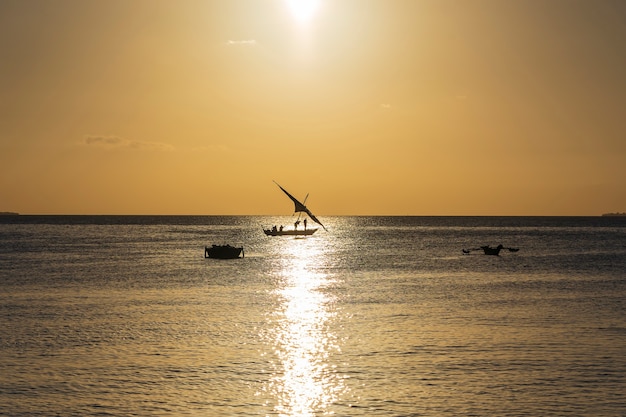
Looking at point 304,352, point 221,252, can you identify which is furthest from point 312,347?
point 221,252

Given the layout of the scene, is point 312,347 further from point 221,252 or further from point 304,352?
point 221,252

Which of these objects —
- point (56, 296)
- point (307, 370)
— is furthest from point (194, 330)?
point (56, 296)

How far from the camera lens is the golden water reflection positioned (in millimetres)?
25734

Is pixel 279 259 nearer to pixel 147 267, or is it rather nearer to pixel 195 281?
pixel 147 267

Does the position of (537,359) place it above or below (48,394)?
above

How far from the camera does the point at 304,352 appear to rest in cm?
3438

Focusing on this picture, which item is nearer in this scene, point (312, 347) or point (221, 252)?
point (312, 347)

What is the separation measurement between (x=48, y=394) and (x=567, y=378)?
20.0m

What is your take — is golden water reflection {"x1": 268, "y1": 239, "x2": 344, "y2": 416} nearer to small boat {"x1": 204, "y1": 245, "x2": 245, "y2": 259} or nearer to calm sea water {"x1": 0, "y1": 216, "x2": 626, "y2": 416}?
calm sea water {"x1": 0, "y1": 216, "x2": 626, "y2": 416}

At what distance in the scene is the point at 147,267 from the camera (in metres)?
92.3

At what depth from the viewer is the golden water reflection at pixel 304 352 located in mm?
25734

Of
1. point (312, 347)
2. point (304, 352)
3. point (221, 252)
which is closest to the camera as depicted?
point (304, 352)

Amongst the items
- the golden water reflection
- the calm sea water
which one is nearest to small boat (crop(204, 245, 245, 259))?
the calm sea water

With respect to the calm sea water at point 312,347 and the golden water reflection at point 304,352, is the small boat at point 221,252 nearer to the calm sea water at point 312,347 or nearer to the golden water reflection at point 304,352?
the calm sea water at point 312,347
